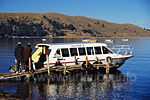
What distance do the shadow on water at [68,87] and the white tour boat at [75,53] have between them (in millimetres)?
1685

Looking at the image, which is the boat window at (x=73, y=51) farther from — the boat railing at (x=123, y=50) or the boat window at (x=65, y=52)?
the boat railing at (x=123, y=50)

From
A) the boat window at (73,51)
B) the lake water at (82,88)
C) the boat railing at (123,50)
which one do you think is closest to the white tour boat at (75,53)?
the boat window at (73,51)

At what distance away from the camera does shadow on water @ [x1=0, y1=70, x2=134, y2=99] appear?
720 inches

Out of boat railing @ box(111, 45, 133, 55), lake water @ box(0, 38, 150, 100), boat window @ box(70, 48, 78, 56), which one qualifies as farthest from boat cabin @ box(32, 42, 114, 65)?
boat railing @ box(111, 45, 133, 55)

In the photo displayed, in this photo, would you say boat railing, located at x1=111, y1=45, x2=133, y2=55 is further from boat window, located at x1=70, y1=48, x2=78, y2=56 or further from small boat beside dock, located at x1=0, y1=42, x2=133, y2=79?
boat window, located at x1=70, y1=48, x2=78, y2=56

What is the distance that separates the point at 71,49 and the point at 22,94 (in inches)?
366

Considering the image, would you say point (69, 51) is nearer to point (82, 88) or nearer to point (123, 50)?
point (82, 88)

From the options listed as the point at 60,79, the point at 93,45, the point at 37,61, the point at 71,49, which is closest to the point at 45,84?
the point at 60,79

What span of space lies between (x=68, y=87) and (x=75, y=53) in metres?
6.38

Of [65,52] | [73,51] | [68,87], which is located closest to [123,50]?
[73,51]

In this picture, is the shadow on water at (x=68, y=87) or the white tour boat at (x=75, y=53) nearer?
the shadow on water at (x=68, y=87)

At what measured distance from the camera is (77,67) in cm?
2475

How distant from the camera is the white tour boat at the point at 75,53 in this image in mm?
25188

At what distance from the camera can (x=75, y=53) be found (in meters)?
26.3
